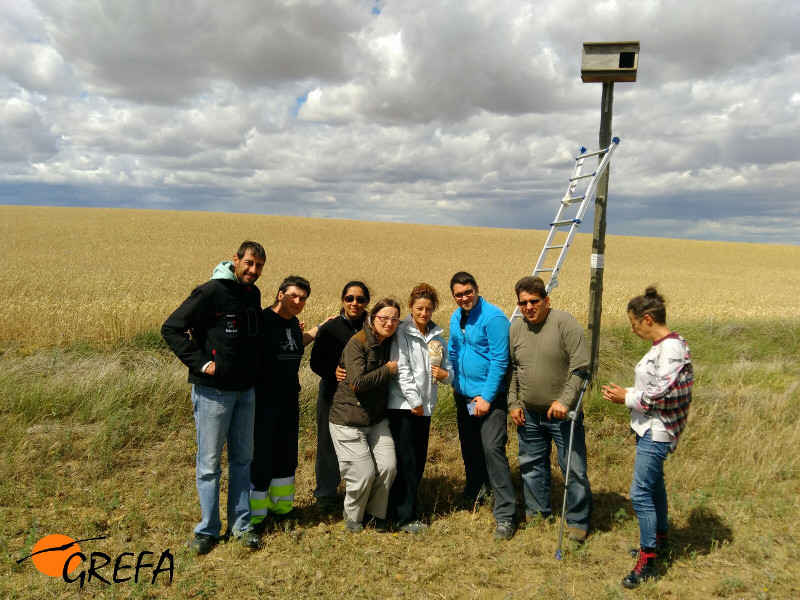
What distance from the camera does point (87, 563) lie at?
3564 millimetres

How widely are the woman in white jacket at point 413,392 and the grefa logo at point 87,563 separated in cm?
168

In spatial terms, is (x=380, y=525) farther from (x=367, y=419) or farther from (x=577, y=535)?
(x=577, y=535)

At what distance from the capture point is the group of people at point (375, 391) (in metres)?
3.70

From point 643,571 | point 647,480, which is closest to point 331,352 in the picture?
point 647,480

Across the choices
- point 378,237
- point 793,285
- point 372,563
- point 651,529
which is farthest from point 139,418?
point 378,237

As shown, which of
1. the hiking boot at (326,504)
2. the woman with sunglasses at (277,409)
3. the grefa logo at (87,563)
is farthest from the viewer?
the hiking boot at (326,504)

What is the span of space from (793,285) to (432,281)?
66.7 feet

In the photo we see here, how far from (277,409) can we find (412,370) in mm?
1067

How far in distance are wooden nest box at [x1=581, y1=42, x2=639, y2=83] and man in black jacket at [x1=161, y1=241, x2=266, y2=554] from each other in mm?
4230

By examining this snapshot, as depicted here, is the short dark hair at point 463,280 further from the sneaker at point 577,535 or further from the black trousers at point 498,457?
the sneaker at point 577,535

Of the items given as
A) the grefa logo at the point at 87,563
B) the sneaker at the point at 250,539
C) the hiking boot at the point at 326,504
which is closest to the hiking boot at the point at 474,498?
the hiking boot at the point at 326,504

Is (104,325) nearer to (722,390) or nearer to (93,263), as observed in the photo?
(722,390)

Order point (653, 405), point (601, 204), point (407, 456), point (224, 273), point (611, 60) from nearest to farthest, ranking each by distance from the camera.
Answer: point (653, 405) → point (224, 273) → point (407, 456) → point (611, 60) → point (601, 204)

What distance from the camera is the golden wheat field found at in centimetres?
982
